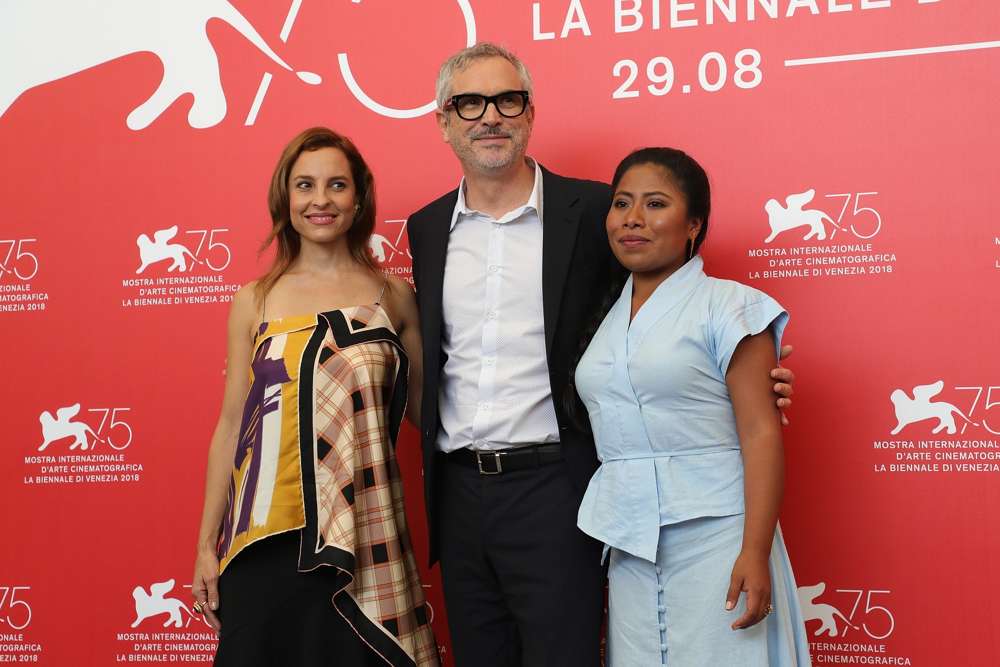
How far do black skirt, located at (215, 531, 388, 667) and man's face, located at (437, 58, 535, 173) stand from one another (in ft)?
3.02

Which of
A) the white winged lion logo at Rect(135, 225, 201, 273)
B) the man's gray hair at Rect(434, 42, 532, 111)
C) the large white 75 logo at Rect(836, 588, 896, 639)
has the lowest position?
the large white 75 logo at Rect(836, 588, 896, 639)

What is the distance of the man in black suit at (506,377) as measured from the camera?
1954 millimetres

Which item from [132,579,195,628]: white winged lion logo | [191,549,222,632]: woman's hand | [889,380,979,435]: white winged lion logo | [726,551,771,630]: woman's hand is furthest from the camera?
[132,579,195,628]: white winged lion logo

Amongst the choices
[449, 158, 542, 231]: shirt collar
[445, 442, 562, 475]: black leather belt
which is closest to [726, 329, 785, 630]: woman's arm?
[445, 442, 562, 475]: black leather belt

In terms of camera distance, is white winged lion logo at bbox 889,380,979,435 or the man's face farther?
white winged lion logo at bbox 889,380,979,435

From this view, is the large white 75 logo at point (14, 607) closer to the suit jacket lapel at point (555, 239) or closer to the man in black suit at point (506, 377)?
the man in black suit at point (506, 377)

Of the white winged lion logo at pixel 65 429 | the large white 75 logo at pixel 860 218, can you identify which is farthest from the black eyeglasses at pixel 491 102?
the white winged lion logo at pixel 65 429

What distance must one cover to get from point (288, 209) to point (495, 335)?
2.00 feet

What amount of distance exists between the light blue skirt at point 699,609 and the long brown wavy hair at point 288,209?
101 cm

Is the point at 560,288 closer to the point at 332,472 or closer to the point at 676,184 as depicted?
the point at 676,184

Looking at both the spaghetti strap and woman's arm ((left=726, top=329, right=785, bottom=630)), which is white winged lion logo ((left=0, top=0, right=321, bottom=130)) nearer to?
the spaghetti strap

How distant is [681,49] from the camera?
2.56 metres

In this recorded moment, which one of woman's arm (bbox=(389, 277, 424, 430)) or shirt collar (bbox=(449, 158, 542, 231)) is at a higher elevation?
shirt collar (bbox=(449, 158, 542, 231))

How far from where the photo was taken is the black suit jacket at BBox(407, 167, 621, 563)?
6.49ft
